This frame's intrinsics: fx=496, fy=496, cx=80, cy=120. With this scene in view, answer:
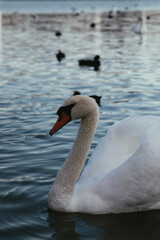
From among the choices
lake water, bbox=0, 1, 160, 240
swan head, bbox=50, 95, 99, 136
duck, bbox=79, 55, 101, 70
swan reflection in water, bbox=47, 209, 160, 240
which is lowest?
swan reflection in water, bbox=47, 209, 160, 240

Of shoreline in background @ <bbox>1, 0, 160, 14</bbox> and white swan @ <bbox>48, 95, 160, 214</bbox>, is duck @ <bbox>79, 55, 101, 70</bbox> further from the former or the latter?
shoreline in background @ <bbox>1, 0, 160, 14</bbox>

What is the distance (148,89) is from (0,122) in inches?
225

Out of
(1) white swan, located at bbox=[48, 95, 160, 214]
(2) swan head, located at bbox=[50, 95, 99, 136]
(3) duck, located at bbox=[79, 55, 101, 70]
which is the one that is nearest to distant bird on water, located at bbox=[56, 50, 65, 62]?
(3) duck, located at bbox=[79, 55, 101, 70]

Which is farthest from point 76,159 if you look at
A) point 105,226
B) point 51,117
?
point 51,117

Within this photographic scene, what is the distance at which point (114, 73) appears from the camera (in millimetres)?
19156

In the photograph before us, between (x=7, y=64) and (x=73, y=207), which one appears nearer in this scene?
(x=73, y=207)

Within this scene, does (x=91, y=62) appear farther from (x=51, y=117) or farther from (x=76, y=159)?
(x=76, y=159)

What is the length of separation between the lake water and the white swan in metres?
0.22

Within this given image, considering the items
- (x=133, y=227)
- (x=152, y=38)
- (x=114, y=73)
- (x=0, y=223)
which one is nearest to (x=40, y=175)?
(x=0, y=223)

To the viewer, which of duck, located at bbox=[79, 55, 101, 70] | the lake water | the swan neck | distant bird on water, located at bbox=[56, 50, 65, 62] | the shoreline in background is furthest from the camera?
the shoreline in background

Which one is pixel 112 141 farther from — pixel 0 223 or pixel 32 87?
Result: pixel 32 87

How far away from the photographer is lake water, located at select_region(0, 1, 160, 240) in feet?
20.7

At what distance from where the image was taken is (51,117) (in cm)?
1201

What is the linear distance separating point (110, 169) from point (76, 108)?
0.96 meters
